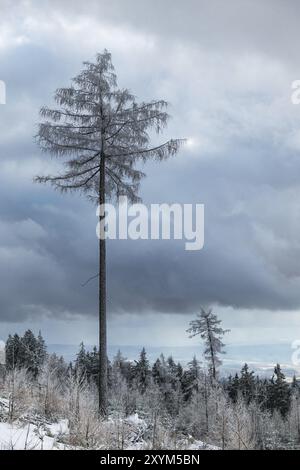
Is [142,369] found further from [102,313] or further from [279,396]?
[102,313]

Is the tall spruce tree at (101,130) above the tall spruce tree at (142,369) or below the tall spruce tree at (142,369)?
above

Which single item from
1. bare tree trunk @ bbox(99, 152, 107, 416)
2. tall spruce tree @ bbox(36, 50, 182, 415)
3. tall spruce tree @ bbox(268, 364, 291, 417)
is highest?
tall spruce tree @ bbox(36, 50, 182, 415)

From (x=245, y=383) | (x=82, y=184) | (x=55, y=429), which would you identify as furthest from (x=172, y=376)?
(x=55, y=429)

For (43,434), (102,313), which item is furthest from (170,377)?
(43,434)

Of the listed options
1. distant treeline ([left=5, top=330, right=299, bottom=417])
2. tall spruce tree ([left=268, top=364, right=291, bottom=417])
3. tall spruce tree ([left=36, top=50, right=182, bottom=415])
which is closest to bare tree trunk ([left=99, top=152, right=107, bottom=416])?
tall spruce tree ([left=36, top=50, right=182, bottom=415])

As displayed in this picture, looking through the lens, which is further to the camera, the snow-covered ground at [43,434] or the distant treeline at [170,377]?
the distant treeline at [170,377]

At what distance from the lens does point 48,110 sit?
18.3 m

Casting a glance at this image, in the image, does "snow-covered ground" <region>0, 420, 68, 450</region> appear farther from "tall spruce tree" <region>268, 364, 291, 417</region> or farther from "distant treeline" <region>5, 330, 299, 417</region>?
"tall spruce tree" <region>268, 364, 291, 417</region>

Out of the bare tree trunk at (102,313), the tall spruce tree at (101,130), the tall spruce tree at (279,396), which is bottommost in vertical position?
the tall spruce tree at (279,396)

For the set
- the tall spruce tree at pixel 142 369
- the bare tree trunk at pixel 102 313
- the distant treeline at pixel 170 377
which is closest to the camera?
the bare tree trunk at pixel 102 313

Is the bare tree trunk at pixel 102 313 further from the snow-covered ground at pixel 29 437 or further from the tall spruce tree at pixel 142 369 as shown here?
the tall spruce tree at pixel 142 369

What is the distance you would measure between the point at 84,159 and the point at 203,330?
2256cm

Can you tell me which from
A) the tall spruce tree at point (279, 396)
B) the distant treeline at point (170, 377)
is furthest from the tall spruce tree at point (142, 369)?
the tall spruce tree at point (279, 396)
